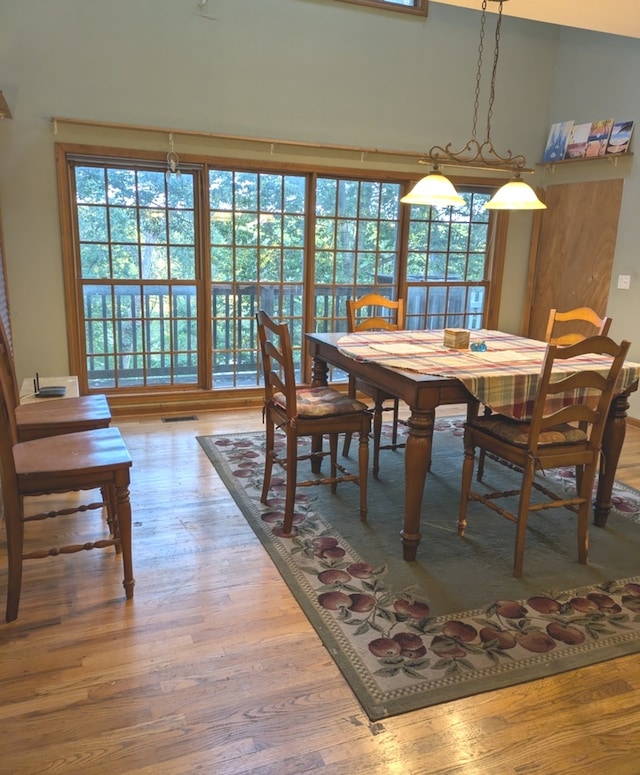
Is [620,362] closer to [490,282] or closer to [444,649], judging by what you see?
[444,649]

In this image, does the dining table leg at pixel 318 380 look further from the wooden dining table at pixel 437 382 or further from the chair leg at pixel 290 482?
the chair leg at pixel 290 482

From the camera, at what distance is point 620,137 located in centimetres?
471

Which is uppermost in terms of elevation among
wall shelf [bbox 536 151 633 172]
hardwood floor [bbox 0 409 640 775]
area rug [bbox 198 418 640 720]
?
wall shelf [bbox 536 151 633 172]

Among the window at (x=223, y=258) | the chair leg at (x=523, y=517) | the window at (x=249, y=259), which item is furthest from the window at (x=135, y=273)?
the chair leg at (x=523, y=517)

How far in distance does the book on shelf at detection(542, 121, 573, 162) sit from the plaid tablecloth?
2.71 metres

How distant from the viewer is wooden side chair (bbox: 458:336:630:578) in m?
2.38

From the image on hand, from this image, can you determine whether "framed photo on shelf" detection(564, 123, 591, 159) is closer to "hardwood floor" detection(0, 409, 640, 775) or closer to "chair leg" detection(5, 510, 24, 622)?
"hardwood floor" detection(0, 409, 640, 775)

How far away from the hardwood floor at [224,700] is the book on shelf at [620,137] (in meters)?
4.10

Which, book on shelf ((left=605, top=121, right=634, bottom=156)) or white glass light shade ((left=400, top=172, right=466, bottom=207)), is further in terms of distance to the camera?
book on shelf ((left=605, top=121, right=634, bottom=156))

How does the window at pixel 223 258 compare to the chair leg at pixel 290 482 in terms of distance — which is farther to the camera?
the window at pixel 223 258

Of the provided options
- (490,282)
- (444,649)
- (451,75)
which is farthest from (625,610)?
(451,75)

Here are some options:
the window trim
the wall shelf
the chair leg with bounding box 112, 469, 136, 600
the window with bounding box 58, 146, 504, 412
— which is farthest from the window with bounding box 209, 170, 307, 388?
the chair leg with bounding box 112, 469, 136, 600

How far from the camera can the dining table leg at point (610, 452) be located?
2.88 m

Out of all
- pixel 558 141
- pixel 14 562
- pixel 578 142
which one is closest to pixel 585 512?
pixel 14 562
